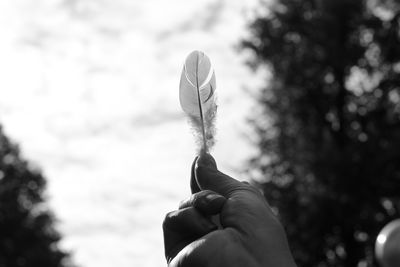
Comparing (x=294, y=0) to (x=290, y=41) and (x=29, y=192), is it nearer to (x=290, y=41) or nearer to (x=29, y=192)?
(x=290, y=41)

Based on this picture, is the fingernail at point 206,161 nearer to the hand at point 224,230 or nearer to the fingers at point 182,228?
the hand at point 224,230

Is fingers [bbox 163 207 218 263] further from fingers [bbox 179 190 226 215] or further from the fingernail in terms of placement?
the fingernail

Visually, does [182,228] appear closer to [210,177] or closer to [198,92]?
[210,177]

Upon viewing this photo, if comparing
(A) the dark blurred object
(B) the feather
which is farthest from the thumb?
(A) the dark blurred object

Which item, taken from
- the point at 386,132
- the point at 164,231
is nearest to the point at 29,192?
the point at 386,132

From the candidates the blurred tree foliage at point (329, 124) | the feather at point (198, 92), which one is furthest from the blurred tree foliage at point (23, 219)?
the feather at point (198, 92)

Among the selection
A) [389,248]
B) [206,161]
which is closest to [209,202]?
[206,161]
